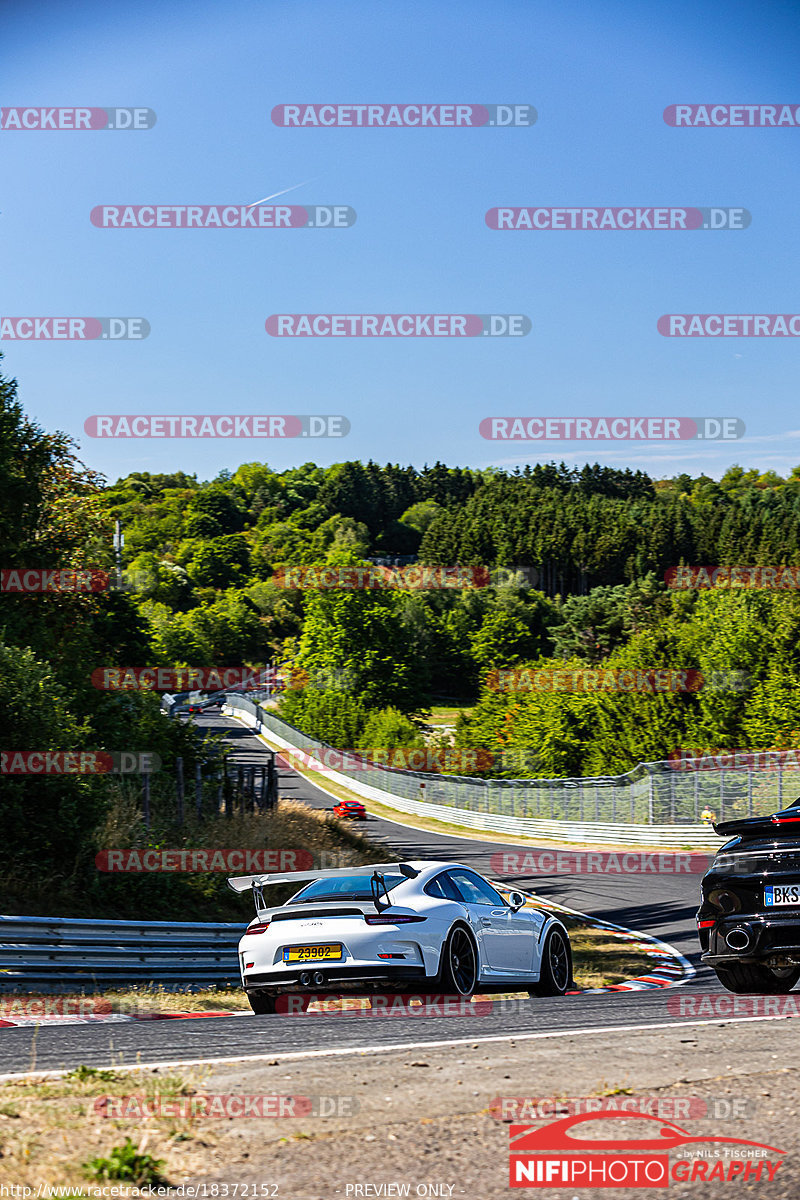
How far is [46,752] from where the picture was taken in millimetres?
15281

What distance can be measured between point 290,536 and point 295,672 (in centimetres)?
9668

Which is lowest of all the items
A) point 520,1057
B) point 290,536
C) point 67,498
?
point 520,1057

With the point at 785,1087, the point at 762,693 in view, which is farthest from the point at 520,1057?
the point at 762,693

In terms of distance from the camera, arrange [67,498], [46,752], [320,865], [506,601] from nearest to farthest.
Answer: [46,752], [320,865], [67,498], [506,601]

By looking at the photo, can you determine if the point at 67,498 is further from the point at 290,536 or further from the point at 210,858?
the point at 290,536

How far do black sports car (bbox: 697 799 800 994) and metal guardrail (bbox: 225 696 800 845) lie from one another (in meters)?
27.0

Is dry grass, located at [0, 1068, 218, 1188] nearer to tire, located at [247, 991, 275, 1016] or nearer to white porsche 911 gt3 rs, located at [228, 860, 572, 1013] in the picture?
white porsche 911 gt3 rs, located at [228, 860, 572, 1013]

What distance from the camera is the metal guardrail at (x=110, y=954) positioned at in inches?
412

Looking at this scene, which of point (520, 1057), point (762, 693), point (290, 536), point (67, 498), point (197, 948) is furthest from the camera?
point (290, 536)
